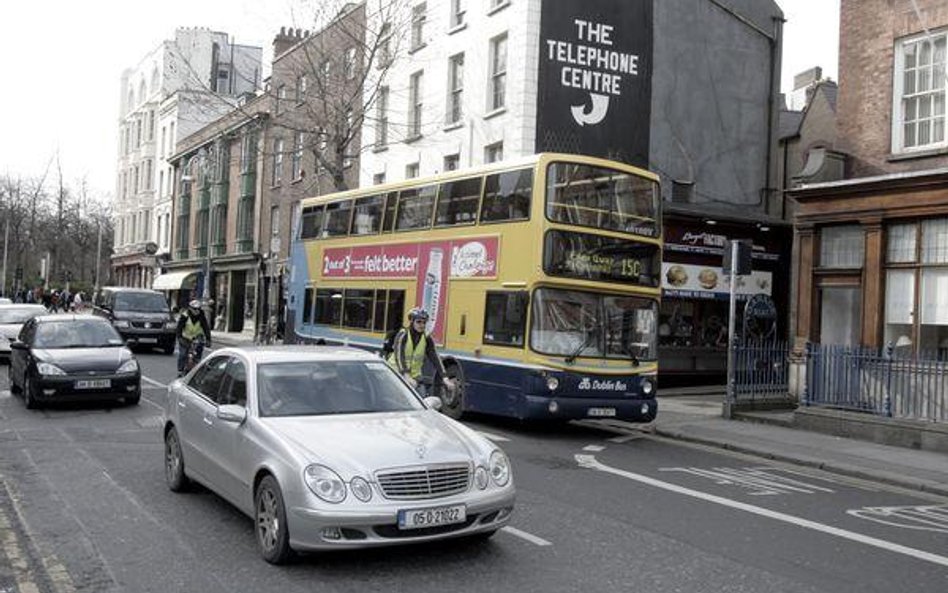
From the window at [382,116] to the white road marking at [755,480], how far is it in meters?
22.6

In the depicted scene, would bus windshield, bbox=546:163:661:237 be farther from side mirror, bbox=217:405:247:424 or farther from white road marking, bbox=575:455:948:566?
side mirror, bbox=217:405:247:424

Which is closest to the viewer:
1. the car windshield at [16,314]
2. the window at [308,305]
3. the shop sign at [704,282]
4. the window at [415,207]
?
the window at [415,207]

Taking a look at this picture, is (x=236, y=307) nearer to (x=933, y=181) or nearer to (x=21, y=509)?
(x=933, y=181)

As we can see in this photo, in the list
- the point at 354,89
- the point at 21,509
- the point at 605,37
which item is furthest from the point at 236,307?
the point at 21,509

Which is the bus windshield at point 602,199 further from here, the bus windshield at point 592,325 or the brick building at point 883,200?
the brick building at point 883,200

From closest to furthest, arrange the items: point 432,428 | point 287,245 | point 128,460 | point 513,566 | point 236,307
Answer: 1. point 513,566
2. point 432,428
3. point 128,460
4. point 287,245
5. point 236,307

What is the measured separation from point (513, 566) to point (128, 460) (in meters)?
5.55

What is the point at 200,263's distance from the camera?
170 feet

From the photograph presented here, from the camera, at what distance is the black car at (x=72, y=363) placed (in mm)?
13945

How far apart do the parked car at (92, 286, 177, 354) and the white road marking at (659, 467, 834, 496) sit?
64.2 feet

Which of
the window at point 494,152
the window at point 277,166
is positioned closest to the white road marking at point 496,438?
the window at point 494,152

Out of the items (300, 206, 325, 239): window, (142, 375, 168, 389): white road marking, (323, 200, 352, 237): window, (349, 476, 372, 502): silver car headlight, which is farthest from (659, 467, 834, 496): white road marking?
(300, 206, 325, 239): window

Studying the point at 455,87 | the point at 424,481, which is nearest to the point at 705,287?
the point at 455,87

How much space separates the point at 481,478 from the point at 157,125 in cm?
6199
